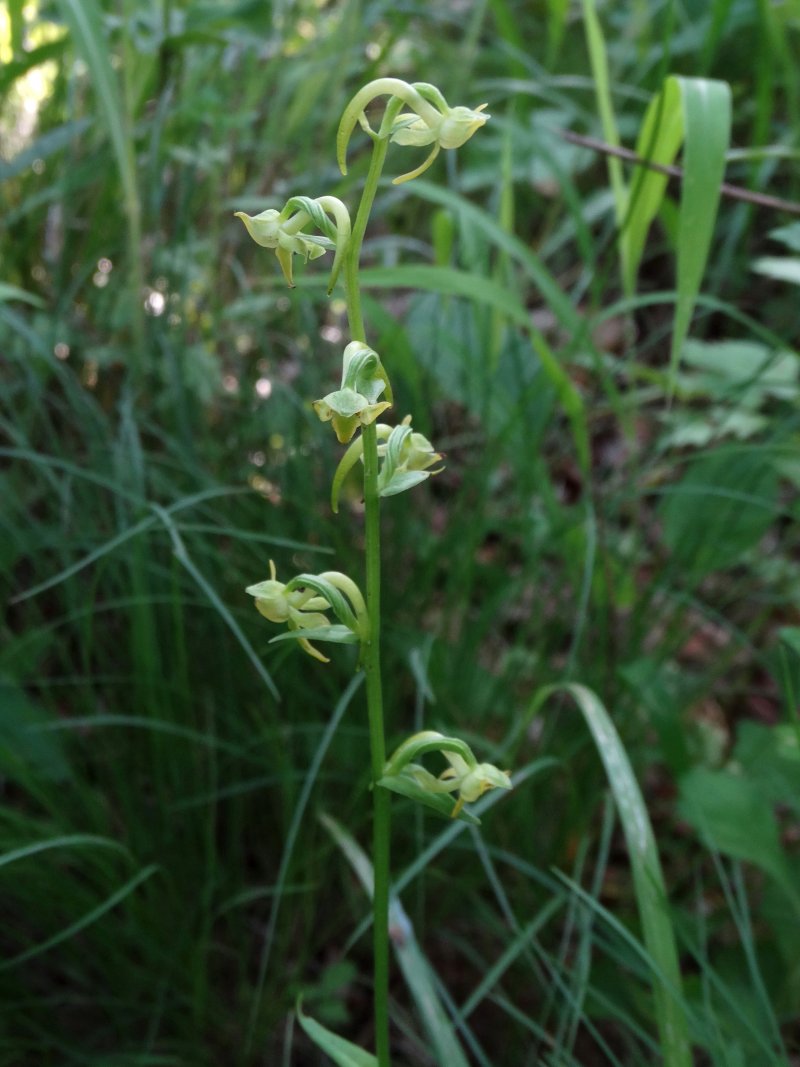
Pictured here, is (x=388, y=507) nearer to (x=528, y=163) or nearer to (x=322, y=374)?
(x=322, y=374)

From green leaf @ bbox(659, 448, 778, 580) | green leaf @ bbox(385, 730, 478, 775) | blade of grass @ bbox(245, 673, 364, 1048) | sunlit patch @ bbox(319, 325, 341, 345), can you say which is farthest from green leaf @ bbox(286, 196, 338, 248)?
sunlit patch @ bbox(319, 325, 341, 345)

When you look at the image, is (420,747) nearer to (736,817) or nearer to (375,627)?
(375,627)

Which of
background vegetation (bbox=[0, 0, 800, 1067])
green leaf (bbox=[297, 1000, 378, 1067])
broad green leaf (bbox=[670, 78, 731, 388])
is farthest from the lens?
background vegetation (bbox=[0, 0, 800, 1067])

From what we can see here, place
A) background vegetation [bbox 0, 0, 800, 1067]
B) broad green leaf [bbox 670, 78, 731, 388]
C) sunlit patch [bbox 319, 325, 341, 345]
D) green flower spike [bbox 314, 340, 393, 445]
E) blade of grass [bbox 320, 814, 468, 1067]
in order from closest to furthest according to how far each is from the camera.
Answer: green flower spike [bbox 314, 340, 393, 445]
blade of grass [bbox 320, 814, 468, 1067]
broad green leaf [bbox 670, 78, 731, 388]
background vegetation [bbox 0, 0, 800, 1067]
sunlit patch [bbox 319, 325, 341, 345]

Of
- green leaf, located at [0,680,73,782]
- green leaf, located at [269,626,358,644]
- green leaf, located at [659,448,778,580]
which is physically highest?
green leaf, located at [269,626,358,644]

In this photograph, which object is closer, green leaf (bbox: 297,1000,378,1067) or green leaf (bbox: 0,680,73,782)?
green leaf (bbox: 297,1000,378,1067)

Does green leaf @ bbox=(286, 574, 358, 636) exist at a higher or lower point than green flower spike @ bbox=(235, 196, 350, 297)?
lower

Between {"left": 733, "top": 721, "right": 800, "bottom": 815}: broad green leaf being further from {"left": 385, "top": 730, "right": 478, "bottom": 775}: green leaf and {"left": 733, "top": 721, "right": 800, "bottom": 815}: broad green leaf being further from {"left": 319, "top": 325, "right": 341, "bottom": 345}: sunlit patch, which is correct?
{"left": 319, "top": 325, "right": 341, "bottom": 345}: sunlit patch

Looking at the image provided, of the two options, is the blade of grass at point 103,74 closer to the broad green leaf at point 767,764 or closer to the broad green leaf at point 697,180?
the broad green leaf at point 697,180

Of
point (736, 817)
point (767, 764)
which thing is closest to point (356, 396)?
point (736, 817)
